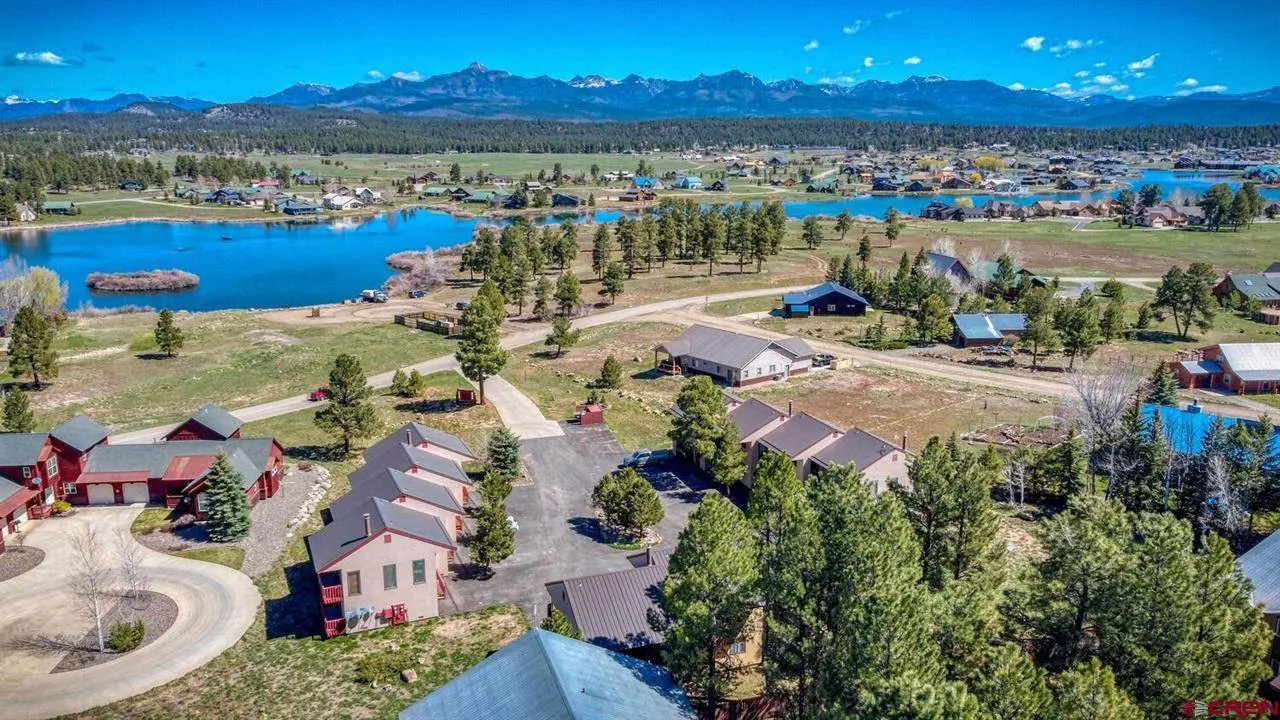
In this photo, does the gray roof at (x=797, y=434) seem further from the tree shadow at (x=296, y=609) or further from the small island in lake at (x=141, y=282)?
the small island in lake at (x=141, y=282)

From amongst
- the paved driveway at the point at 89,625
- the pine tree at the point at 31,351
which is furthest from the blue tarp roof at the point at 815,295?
the pine tree at the point at 31,351

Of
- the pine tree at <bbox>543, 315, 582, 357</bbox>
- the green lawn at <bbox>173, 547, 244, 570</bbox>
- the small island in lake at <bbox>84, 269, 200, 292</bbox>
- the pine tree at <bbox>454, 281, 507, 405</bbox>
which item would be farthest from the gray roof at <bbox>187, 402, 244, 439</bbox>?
the small island in lake at <bbox>84, 269, 200, 292</bbox>

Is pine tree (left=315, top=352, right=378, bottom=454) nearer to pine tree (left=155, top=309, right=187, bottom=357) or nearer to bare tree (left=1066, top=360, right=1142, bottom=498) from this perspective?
pine tree (left=155, top=309, right=187, bottom=357)

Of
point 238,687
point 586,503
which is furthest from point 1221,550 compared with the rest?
point 238,687

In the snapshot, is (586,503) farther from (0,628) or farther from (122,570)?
(0,628)

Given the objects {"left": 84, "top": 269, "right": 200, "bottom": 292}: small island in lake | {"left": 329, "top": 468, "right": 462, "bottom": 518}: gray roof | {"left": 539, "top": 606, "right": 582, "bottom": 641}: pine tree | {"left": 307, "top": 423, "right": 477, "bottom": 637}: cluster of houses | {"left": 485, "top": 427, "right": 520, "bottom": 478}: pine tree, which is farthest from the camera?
{"left": 84, "top": 269, "right": 200, "bottom": 292}: small island in lake

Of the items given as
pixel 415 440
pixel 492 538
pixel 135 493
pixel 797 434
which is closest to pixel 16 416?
pixel 135 493
